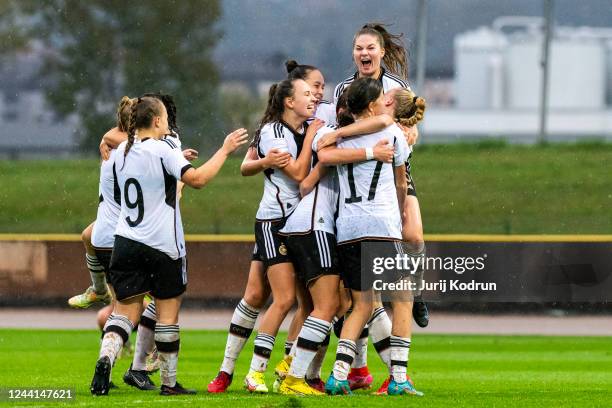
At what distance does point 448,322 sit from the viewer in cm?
1611

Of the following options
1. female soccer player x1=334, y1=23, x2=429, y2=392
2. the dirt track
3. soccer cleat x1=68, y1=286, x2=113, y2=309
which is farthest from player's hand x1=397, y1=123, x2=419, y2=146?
the dirt track

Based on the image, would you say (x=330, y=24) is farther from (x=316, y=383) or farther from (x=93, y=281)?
(x=316, y=383)

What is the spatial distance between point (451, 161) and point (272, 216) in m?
18.2

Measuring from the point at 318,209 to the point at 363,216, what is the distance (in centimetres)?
33

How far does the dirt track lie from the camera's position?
49.7 ft

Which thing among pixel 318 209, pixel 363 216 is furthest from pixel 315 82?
pixel 363 216

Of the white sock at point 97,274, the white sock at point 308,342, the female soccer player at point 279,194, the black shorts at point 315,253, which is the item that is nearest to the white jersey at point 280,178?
the female soccer player at point 279,194

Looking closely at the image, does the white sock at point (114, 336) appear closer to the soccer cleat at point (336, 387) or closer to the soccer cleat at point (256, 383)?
the soccer cleat at point (256, 383)

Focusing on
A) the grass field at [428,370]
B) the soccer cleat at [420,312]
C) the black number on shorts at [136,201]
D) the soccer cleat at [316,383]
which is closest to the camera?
the grass field at [428,370]

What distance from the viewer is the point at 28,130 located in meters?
36.8

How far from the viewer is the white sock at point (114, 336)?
8.09 metres

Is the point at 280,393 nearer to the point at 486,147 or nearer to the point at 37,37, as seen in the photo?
the point at 486,147

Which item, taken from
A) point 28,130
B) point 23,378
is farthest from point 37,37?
point 23,378

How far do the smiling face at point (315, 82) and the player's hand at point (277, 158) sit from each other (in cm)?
49
